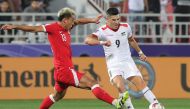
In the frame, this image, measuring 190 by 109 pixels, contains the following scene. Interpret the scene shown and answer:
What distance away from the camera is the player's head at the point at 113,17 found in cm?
1703

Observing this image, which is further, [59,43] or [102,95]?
[59,43]

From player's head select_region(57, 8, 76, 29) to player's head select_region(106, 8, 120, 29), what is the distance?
2.47ft

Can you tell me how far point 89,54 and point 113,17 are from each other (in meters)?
7.57

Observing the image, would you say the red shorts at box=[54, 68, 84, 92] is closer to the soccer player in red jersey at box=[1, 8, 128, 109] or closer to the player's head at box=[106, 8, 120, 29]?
the soccer player in red jersey at box=[1, 8, 128, 109]

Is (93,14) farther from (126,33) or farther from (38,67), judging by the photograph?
(126,33)

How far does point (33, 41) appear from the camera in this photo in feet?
80.6

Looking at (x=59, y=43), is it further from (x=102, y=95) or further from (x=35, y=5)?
(x=35, y=5)

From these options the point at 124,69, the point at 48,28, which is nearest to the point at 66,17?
the point at 48,28

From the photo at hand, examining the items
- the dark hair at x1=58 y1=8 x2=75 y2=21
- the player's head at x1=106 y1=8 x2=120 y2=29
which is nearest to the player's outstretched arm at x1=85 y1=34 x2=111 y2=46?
the player's head at x1=106 y1=8 x2=120 y2=29

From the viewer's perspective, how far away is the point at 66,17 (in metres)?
16.8

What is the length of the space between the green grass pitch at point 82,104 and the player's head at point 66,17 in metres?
4.14

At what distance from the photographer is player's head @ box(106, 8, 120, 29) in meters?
17.0

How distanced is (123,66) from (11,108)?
397cm

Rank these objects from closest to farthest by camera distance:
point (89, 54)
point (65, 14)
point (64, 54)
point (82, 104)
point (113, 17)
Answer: point (65, 14) < point (64, 54) < point (113, 17) < point (82, 104) < point (89, 54)
